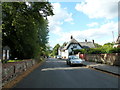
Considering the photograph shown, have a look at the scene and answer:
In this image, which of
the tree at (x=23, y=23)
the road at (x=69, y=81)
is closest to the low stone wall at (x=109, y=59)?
the road at (x=69, y=81)

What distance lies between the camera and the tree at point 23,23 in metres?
17.5

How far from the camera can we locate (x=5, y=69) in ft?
31.6

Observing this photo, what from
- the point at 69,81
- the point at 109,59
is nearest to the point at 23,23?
the point at 69,81

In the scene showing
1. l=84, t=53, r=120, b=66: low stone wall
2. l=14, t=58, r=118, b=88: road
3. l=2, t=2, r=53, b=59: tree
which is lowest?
l=14, t=58, r=118, b=88: road

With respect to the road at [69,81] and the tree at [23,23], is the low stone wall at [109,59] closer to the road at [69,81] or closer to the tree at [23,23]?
the road at [69,81]

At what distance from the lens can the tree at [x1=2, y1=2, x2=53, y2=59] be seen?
17547mm

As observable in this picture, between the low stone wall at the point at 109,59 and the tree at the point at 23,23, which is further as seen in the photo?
the low stone wall at the point at 109,59

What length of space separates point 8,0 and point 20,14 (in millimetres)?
2026

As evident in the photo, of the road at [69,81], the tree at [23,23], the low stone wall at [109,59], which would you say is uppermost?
the tree at [23,23]

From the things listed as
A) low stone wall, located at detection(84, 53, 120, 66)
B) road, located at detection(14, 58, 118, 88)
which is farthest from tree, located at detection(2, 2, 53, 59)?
low stone wall, located at detection(84, 53, 120, 66)

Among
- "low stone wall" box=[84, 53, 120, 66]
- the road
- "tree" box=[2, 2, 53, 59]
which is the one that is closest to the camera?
the road

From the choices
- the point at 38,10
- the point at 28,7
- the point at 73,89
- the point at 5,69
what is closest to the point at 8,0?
the point at 28,7

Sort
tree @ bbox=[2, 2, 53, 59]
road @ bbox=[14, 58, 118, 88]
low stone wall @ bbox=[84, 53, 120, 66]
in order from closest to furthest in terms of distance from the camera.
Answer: road @ bbox=[14, 58, 118, 88]
tree @ bbox=[2, 2, 53, 59]
low stone wall @ bbox=[84, 53, 120, 66]

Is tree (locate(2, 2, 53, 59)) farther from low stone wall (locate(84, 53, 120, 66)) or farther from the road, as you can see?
low stone wall (locate(84, 53, 120, 66))
